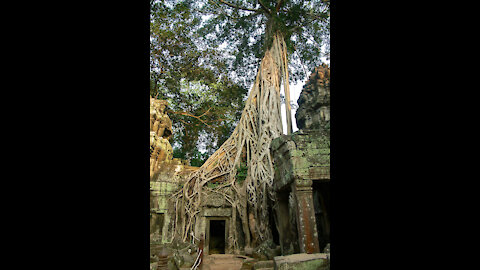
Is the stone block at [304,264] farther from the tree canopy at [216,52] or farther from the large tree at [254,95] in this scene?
the tree canopy at [216,52]

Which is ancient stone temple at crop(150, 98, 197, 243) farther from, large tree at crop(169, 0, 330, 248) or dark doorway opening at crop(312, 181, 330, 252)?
dark doorway opening at crop(312, 181, 330, 252)

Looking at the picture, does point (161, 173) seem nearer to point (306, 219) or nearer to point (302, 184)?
point (302, 184)

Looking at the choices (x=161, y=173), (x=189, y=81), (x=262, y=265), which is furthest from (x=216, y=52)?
(x=262, y=265)

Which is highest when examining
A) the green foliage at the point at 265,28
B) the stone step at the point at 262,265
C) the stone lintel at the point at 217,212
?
the green foliage at the point at 265,28

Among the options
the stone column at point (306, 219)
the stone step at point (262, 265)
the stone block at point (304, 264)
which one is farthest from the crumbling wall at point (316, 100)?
the stone block at point (304, 264)

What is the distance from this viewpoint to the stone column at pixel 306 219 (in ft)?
16.0

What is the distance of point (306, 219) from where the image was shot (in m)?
5.06

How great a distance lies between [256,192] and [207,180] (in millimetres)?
1924
